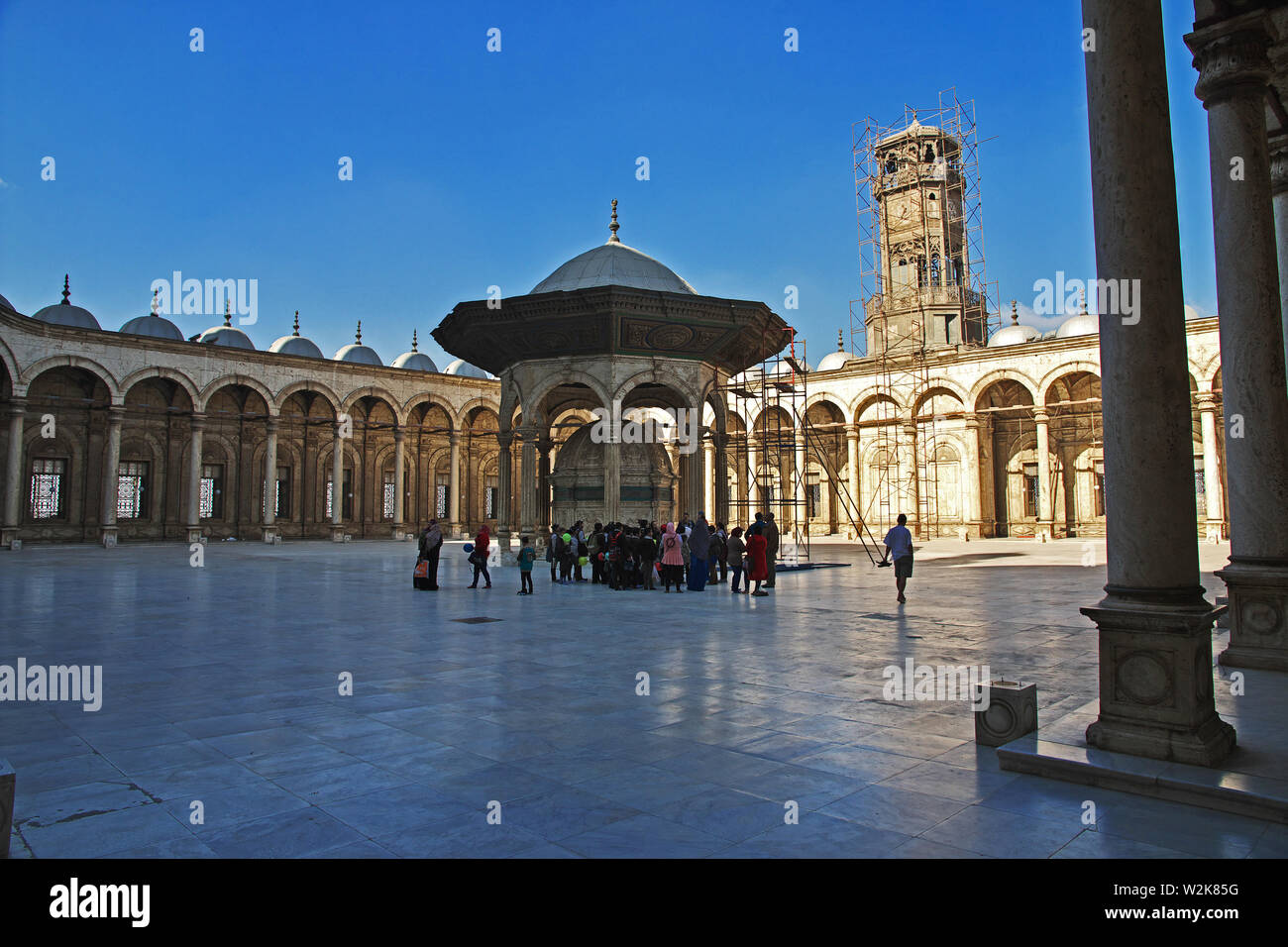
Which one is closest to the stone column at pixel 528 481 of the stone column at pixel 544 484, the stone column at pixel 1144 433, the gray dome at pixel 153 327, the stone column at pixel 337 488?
the stone column at pixel 544 484

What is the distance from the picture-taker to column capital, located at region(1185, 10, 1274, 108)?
6.15 m

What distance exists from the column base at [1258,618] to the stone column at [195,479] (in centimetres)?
3183

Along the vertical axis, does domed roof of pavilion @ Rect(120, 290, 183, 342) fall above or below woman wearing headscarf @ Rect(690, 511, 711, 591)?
above

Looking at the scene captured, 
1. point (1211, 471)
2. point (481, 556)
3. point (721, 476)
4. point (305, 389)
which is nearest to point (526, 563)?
point (481, 556)

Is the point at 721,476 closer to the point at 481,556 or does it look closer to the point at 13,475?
the point at 481,556

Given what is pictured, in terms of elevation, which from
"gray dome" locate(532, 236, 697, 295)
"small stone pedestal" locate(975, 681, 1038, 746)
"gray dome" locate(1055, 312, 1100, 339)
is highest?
"gray dome" locate(1055, 312, 1100, 339)

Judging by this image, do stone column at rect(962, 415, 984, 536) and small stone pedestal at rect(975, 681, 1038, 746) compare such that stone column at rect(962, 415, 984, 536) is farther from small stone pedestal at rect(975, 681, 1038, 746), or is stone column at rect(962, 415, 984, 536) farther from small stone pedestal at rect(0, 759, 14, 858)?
small stone pedestal at rect(0, 759, 14, 858)

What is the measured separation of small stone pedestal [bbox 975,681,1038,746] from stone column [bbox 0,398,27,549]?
3047cm

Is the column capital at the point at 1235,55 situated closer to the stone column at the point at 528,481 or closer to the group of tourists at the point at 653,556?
the group of tourists at the point at 653,556

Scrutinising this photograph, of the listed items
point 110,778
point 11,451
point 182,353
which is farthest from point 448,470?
point 110,778

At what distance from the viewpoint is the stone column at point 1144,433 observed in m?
3.96

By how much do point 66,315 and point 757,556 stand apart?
30653 millimetres

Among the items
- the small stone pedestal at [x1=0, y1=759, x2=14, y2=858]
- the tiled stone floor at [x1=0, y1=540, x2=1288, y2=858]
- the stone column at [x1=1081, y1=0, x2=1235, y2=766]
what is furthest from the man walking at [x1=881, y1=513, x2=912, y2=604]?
the small stone pedestal at [x1=0, y1=759, x2=14, y2=858]

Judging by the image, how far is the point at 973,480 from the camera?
111 feet
